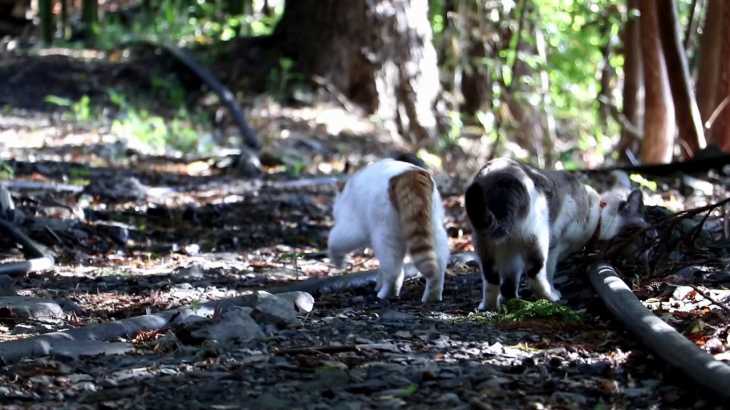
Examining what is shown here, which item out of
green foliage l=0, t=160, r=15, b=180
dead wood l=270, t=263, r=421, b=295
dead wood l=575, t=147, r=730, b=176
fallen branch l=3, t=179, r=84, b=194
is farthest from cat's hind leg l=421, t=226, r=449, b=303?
green foliage l=0, t=160, r=15, b=180

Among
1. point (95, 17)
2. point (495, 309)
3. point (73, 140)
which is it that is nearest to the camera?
point (495, 309)

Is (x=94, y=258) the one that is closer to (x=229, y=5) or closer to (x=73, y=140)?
(x=73, y=140)

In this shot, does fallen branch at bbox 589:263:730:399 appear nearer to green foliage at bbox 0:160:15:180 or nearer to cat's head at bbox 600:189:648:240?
cat's head at bbox 600:189:648:240

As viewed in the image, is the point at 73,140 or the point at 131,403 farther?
the point at 73,140

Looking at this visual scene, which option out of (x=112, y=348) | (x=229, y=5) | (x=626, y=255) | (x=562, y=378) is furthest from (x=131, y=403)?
(x=229, y=5)

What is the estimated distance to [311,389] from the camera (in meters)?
4.56

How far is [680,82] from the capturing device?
464 inches

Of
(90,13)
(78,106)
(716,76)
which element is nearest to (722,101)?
(716,76)

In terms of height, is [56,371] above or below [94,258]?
above

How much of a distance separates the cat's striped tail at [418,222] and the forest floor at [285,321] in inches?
10.6

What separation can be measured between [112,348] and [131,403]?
3.24 feet

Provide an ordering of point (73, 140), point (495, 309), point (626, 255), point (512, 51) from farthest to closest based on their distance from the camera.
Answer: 1. point (512, 51)
2. point (73, 140)
3. point (626, 255)
4. point (495, 309)

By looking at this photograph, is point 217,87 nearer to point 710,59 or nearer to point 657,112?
point 657,112

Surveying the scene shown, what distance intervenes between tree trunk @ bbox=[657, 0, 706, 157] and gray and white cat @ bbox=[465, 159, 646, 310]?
13.7 ft
